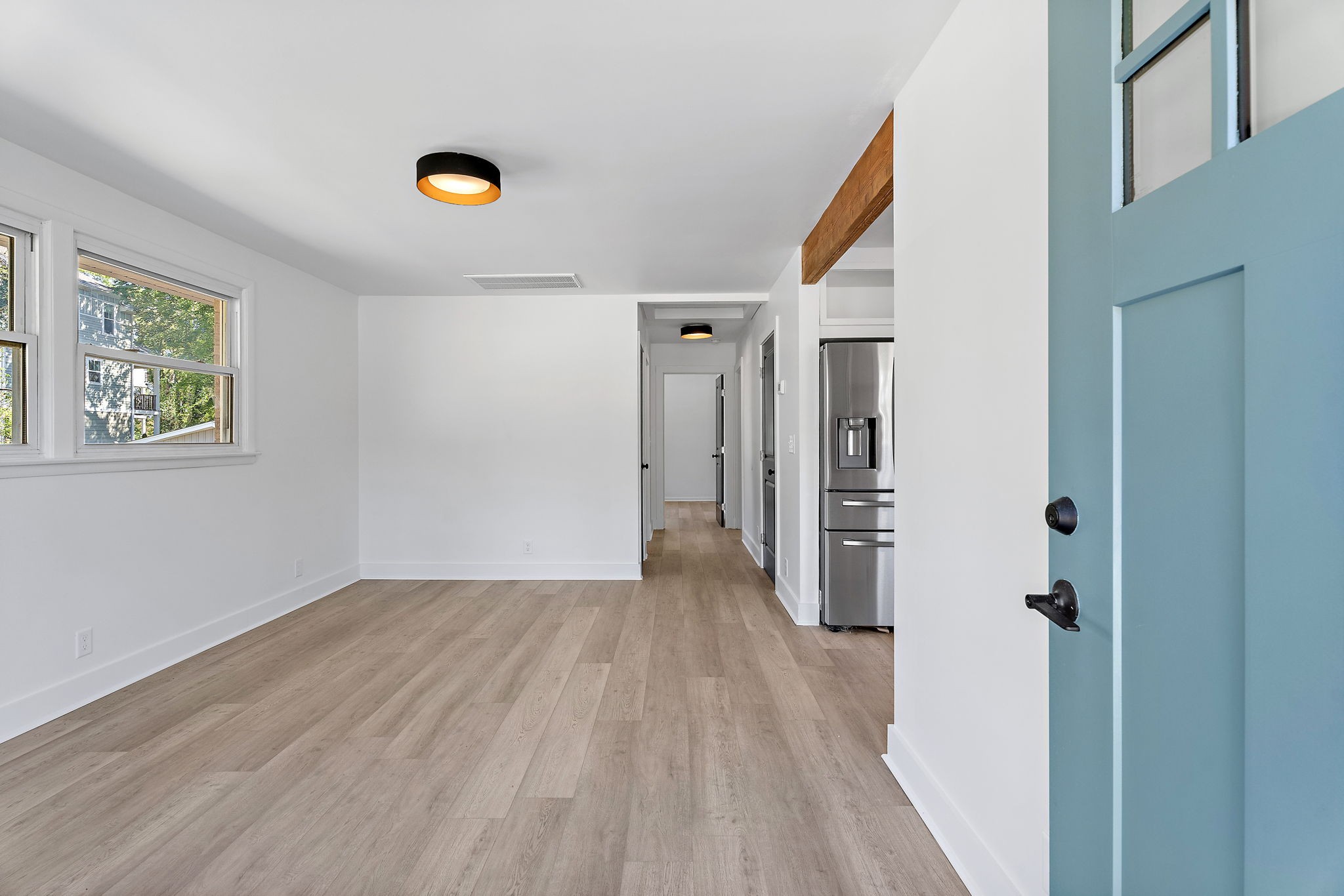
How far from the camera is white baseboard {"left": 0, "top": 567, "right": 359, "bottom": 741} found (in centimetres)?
252

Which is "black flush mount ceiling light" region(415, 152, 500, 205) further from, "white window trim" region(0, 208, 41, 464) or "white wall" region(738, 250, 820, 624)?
"white wall" region(738, 250, 820, 624)

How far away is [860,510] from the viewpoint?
388cm

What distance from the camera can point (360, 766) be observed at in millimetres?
2227

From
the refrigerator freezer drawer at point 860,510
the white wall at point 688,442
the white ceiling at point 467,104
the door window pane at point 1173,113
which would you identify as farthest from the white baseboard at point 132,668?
the white wall at point 688,442

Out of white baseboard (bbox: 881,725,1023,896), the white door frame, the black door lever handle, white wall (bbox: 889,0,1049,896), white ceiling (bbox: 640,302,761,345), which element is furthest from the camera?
the white door frame

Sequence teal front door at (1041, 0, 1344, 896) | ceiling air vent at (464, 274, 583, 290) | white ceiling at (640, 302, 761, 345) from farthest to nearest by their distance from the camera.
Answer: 1. white ceiling at (640, 302, 761, 345)
2. ceiling air vent at (464, 274, 583, 290)
3. teal front door at (1041, 0, 1344, 896)

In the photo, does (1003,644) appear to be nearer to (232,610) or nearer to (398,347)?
(232,610)

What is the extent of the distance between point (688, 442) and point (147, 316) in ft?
27.8

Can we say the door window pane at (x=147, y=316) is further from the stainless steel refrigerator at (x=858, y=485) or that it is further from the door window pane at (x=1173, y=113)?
the door window pane at (x=1173, y=113)

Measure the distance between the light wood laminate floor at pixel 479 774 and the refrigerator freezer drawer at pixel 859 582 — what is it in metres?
0.15

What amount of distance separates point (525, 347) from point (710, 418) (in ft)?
20.2

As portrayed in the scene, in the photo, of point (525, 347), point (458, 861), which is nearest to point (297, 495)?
point (525, 347)

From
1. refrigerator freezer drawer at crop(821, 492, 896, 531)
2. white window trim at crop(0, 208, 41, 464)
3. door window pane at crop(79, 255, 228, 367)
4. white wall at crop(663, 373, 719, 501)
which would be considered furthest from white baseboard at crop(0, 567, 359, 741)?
white wall at crop(663, 373, 719, 501)

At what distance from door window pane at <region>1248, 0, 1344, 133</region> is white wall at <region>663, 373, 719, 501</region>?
10.3 m
